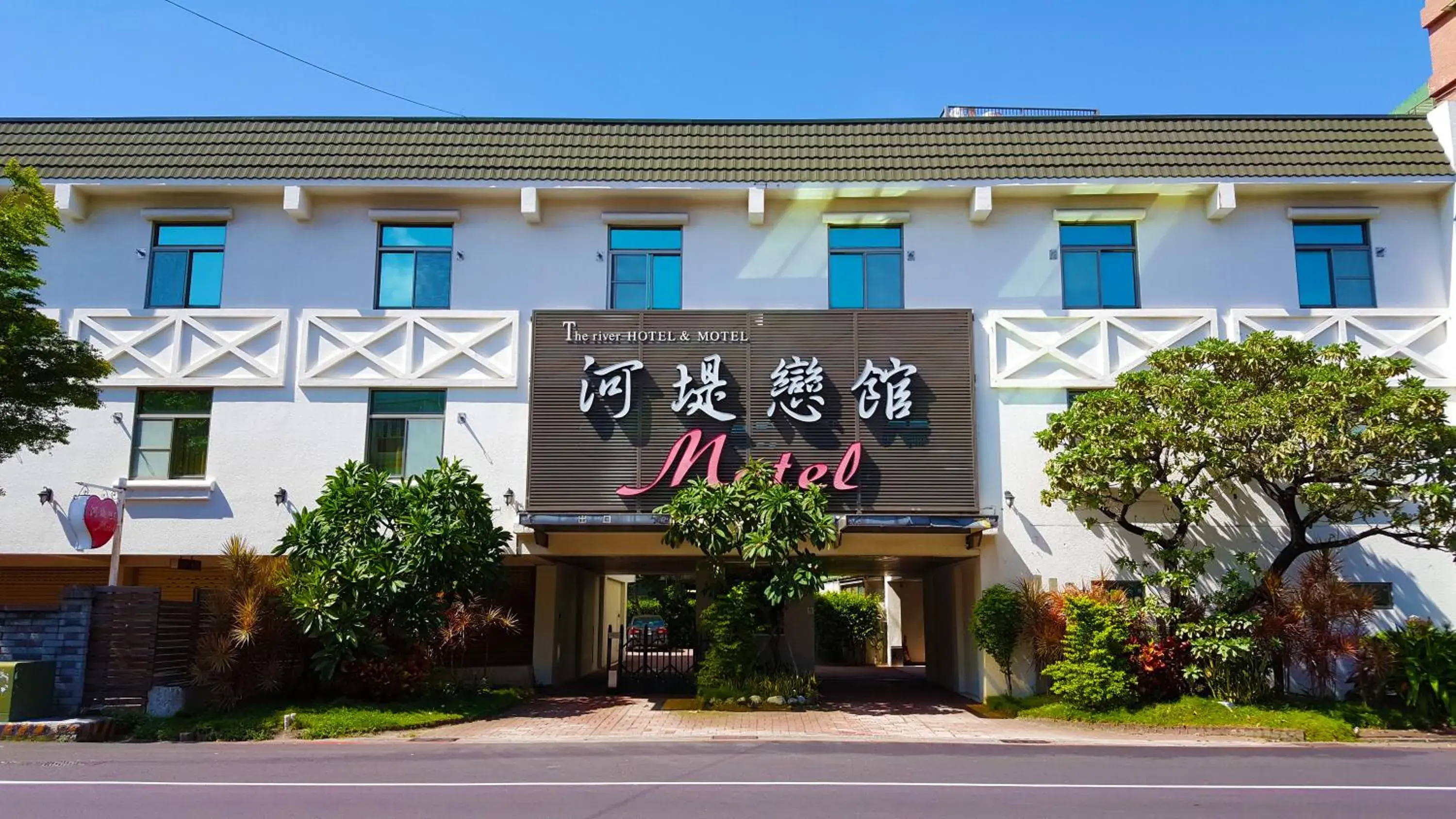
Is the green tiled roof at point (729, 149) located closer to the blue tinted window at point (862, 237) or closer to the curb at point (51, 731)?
the blue tinted window at point (862, 237)

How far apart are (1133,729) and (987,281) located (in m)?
7.38

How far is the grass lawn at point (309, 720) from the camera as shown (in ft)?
43.1

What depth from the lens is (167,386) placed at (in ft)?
56.7

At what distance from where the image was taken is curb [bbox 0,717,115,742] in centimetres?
1249

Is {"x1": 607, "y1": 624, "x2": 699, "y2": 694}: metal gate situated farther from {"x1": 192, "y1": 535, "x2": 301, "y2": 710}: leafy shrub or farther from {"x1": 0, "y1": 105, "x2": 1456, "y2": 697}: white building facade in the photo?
{"x1": 192, "y1": 535, "x2": 301, "y2": 710}: leafy shrub

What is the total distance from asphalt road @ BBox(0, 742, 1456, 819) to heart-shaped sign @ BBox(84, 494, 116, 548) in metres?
3.62

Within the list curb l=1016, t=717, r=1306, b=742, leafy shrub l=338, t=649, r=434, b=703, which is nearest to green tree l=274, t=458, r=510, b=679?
leafy shrub l=338, t=649, r=434, b=703

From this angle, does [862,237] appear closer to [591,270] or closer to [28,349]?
[591,270]

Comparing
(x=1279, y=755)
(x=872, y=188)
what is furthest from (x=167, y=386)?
(x=1279, y=755)

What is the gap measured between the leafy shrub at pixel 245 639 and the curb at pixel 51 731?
1.67m

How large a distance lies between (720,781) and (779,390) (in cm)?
798

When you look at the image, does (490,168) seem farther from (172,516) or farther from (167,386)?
(172,516)

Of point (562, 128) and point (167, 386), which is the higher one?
point (562, 128)

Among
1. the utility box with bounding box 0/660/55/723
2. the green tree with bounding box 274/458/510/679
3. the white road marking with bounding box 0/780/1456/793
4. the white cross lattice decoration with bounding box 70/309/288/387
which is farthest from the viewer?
the white cross lattice decoration with bounding box 70/309/288/387
